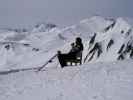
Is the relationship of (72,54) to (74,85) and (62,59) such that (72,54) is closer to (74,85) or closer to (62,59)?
(62,59)

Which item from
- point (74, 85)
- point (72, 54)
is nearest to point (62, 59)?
point (72, 54)

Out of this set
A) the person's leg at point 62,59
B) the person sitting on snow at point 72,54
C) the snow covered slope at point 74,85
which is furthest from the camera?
the person sitting on snow at point 72,54

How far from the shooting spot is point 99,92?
9875 millimetres

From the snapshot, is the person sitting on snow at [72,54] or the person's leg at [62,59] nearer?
the person's leg at [62,59]

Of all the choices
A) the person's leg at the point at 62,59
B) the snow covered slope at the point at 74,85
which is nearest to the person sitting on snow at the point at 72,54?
the person's leg at the point at 62,59

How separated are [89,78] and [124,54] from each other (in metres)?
174

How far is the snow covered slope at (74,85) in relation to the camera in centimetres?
974

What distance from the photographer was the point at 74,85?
11305mm

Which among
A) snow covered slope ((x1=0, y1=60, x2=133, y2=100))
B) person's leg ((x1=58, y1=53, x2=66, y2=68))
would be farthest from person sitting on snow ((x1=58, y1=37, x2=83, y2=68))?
snow covered slope ((x1=0, y1=60, x2=133, y2=100))

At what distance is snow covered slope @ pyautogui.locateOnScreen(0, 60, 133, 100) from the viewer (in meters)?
9.74

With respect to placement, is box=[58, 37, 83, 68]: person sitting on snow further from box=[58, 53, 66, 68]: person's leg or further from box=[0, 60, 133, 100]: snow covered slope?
box=[0, 60, 133, 100]: snow covered slope

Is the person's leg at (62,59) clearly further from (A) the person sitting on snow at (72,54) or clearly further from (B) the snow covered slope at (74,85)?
(B) the snow covered slope at (74,85)

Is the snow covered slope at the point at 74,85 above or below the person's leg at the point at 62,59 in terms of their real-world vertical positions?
above

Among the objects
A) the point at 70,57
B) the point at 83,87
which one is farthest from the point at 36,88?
the point at 70,57
